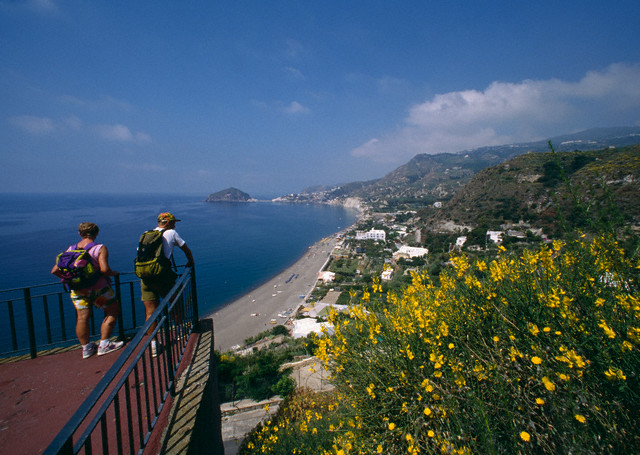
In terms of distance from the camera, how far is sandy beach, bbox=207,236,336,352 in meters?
27.7

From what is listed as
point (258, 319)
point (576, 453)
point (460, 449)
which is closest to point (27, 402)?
point (460, 449)

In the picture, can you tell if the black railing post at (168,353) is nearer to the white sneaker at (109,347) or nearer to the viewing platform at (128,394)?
the viewing platform at (128,394)

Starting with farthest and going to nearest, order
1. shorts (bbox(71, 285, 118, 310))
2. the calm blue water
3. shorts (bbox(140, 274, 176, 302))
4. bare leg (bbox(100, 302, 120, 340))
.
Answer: the calm blue water, shorts (bbox(140, 274, 176, 302)), bare leg (bbox(100, 302, 120, 340)), shorts (bbox(71, 285, 118, 310))

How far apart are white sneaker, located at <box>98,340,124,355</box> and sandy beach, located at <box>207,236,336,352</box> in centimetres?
2235

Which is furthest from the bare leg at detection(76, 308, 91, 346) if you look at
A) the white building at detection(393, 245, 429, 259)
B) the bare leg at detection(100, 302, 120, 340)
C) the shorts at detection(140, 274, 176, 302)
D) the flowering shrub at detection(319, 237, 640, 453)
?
the white building at detection(393, 245, 429, 259)

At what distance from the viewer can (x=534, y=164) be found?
53.3 metres

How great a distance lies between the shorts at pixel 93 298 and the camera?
3.60 metres

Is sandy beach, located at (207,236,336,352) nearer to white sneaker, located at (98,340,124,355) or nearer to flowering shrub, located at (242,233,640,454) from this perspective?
white sneaker, located at (98,340,124,355)

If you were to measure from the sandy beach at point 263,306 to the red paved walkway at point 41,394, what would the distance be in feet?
73.3

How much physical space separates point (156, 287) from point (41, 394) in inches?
58.5

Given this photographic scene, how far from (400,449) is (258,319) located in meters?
30.2

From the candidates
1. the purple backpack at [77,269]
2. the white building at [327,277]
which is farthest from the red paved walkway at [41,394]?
the white building at [327,277]

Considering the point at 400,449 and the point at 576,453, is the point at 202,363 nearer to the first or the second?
the point at 400,449

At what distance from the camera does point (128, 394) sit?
193cm
